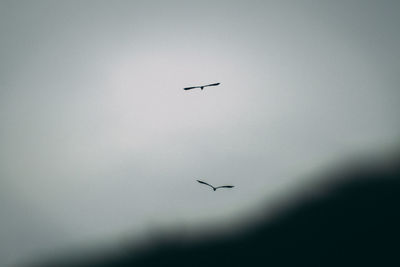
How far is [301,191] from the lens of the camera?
378 feet

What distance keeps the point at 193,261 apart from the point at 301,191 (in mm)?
43821

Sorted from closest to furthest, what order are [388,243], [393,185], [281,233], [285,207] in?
[388,243]
[393,185]
[281,233]
[285,207]

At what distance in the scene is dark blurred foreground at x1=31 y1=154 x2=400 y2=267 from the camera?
94688 millimetres

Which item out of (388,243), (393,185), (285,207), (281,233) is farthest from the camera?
(285,207)

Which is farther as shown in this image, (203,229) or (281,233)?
(203,229)

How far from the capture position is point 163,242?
119562 mm

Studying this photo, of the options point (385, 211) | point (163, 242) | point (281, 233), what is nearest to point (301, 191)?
point (281, 233)

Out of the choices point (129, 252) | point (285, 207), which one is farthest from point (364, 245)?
point (129, 252)

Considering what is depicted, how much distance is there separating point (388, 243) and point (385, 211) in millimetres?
11380

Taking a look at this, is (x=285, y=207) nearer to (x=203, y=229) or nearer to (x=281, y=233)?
(x=281, y=233)

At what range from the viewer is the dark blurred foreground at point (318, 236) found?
311 ft

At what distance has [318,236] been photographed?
4104 inches

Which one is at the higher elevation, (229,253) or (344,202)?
(344,202)

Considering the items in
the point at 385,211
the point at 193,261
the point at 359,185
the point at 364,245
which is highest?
the point at 359,185
